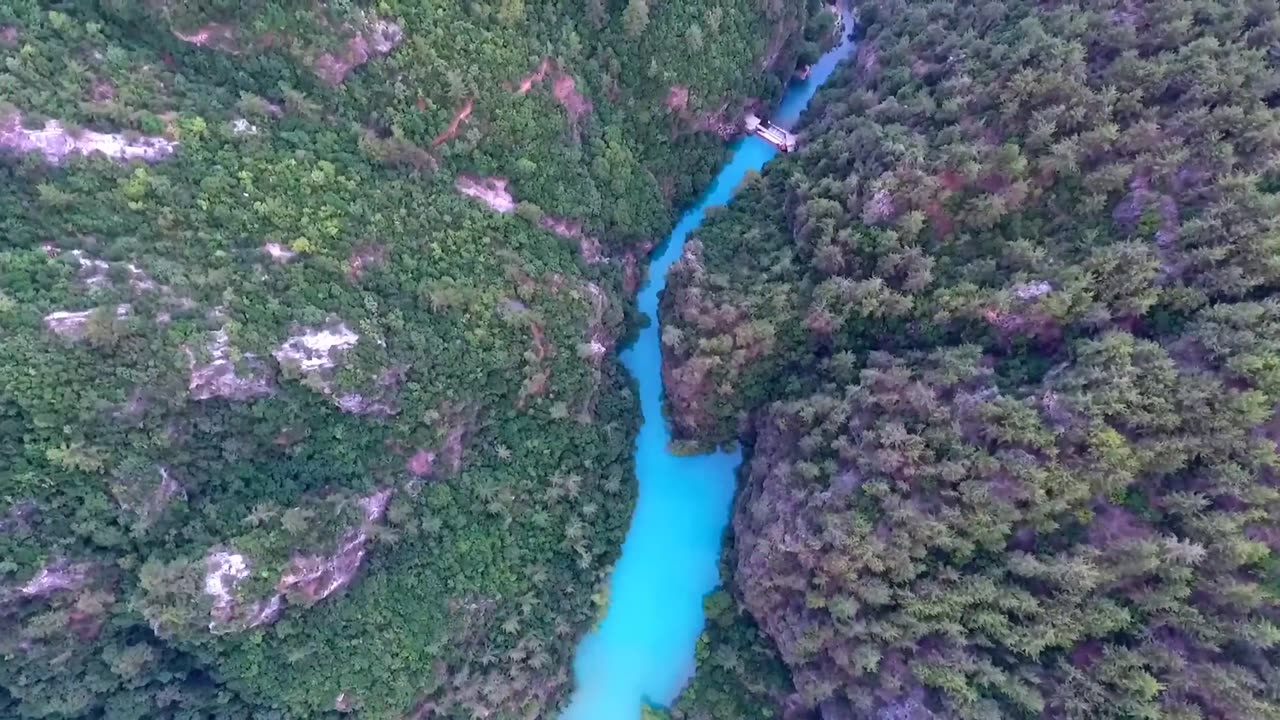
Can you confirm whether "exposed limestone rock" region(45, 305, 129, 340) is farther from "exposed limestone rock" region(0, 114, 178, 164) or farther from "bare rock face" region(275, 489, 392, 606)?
"bare rock face" region(275, 489, 392, 606)

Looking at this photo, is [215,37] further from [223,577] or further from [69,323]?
[223,577]

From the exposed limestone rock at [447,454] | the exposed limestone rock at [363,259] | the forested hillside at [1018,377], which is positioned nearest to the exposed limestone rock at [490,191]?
the exposed limestone rock at [363,259]

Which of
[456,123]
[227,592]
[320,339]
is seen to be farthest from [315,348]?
[456,123]

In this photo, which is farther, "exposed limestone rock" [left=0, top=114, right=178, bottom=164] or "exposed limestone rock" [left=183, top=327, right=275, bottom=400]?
"exposed limestone rock" [left=183, top=327, right=275, bottom=400]

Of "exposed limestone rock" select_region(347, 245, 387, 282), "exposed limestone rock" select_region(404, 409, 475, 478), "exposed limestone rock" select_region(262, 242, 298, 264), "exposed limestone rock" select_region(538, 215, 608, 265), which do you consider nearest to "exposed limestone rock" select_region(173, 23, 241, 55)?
Result: "exposed limestone rock" select_region(262, 242, 298, 264)

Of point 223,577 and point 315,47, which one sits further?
point 315,47

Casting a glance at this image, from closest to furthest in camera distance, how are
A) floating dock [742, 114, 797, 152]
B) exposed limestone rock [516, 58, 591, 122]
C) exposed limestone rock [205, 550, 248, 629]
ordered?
exposed limestone rock [205, 550, 248, 629] → exposed limestone rock [516, 58, 591, 122] → floating dock [742, 114, 797, 152]
